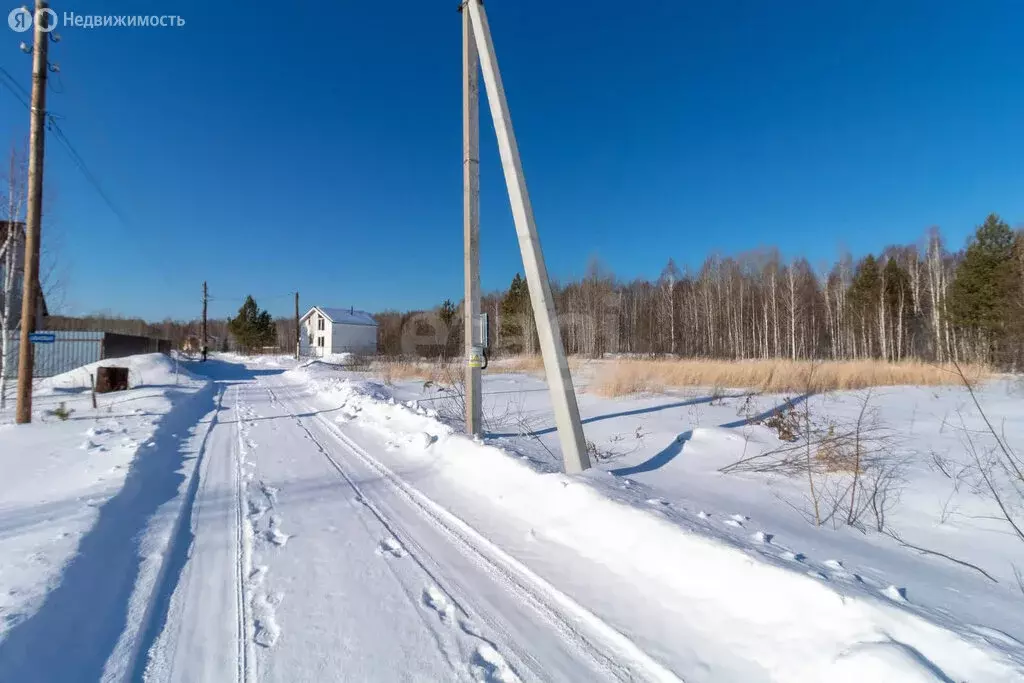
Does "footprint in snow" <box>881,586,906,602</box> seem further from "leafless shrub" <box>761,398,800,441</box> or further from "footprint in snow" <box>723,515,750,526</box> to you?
"leafless shrub" <box>761,398,800,441</box>

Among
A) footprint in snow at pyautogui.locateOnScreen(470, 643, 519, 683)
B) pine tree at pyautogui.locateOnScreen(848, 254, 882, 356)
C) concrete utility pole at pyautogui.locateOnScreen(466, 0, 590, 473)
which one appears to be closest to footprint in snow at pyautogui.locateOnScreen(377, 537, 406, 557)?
footprint in snow at pyautogui.locateOnScreen(470, 643, 519, 683)

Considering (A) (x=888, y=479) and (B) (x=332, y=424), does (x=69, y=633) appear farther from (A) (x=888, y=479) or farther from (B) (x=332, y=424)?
(B) (x=332, y=424)

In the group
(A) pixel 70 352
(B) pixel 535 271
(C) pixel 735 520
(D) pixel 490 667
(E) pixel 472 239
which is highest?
(E) pixel 472 239

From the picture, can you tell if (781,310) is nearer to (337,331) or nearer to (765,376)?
(765,376)

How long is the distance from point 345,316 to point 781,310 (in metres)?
46.1

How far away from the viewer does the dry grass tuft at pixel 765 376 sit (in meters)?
13.5

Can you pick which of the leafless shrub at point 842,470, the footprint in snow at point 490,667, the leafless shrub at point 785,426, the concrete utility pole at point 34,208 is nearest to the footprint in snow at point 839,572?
the leafless shrub at point 842,470

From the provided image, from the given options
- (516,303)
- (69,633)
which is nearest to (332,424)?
(69,633)

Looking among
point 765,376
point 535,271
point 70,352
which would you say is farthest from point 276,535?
point 70,352

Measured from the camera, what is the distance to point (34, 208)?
9492 millimetres

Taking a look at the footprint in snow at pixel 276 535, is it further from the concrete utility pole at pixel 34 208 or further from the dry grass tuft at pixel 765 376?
the dry grass tuft at pixel 765 376

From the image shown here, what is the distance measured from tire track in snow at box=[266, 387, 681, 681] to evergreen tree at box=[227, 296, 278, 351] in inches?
2471

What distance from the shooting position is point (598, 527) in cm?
388

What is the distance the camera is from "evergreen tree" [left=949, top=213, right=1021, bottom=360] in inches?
980
